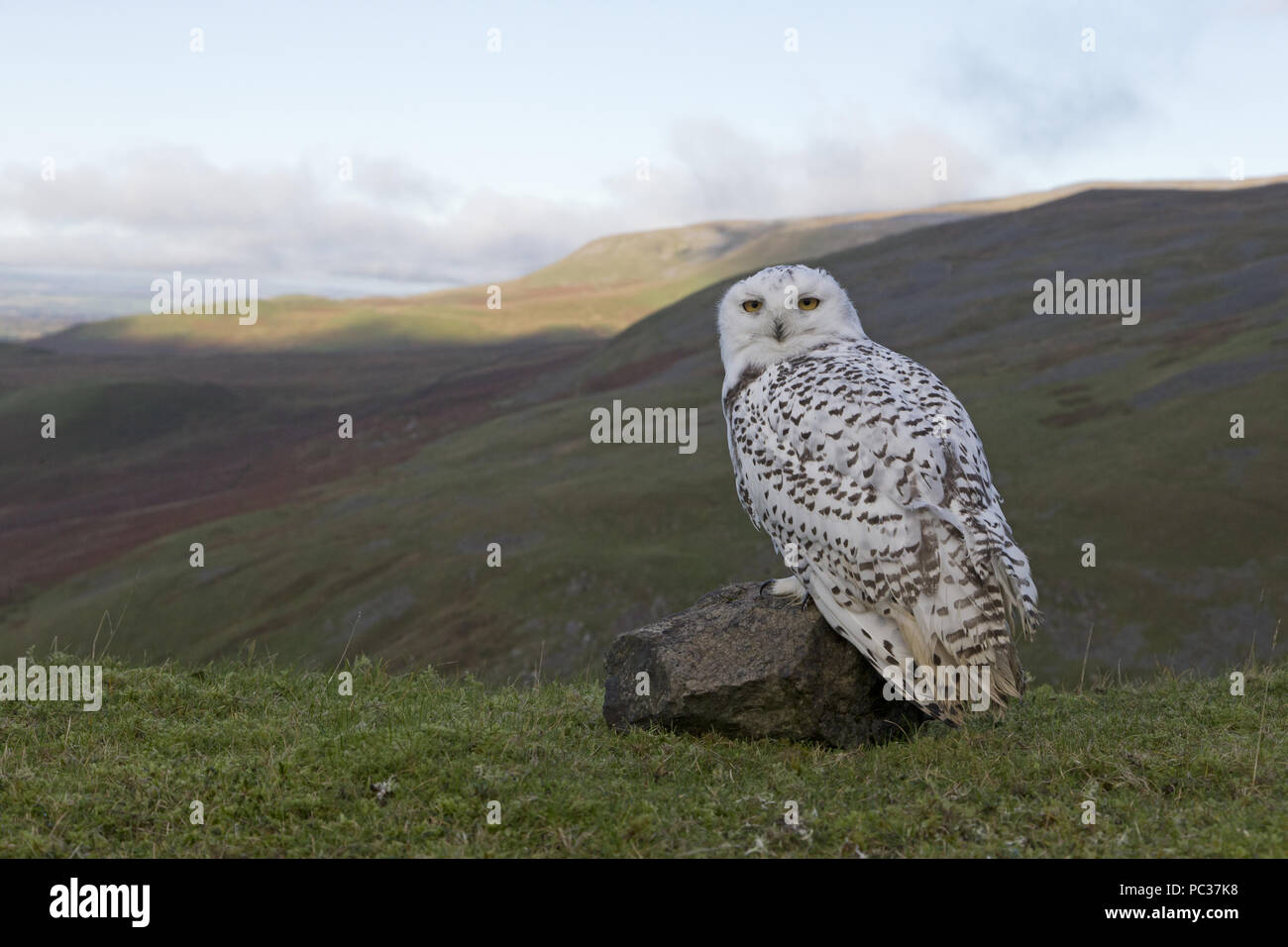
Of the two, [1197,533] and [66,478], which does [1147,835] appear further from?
[66,478]

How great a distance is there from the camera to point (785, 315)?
31.9 ft

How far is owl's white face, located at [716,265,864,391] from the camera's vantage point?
970 cm

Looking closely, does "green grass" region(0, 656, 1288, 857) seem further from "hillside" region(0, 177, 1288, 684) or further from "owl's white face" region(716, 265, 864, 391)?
"hillside" region(0, 177, 1288, 684)

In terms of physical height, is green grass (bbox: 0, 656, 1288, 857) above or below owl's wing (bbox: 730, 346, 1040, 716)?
below

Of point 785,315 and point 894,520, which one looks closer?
point 894,520

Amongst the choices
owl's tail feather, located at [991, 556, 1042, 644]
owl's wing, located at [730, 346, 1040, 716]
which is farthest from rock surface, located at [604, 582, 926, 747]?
owl's tail feather, located at [991, 556, 1042, 644]

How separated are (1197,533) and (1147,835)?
2369 centimetres

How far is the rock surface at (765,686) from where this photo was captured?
30.9ft

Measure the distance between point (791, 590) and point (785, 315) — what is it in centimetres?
253

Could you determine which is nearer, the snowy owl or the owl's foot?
the snowy owl

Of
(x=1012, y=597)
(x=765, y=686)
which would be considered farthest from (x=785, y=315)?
(x=765, y=686)

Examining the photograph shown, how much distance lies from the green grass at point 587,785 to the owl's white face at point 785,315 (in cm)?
349

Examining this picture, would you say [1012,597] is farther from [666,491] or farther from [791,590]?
[666,491]

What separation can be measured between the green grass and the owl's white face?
3.49 metres
